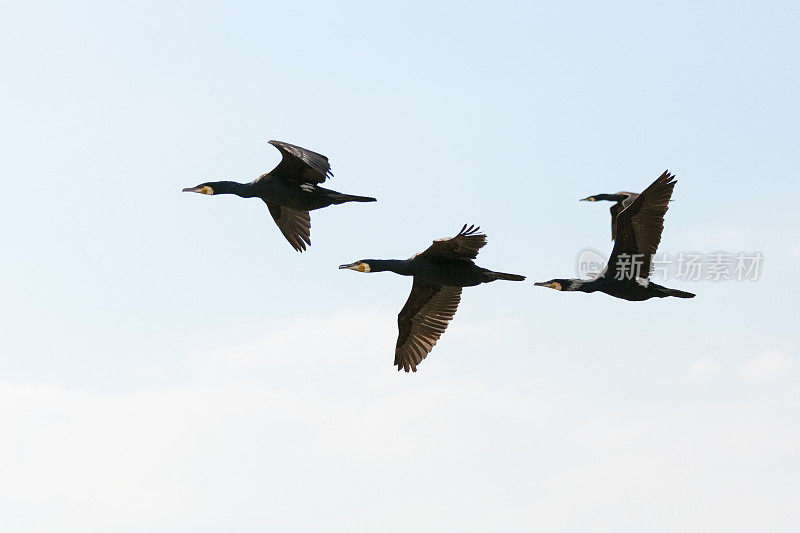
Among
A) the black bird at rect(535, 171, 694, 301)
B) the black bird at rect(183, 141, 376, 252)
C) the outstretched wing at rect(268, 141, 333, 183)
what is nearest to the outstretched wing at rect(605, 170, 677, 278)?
the black bird at rect(535, 171, 694, 301)

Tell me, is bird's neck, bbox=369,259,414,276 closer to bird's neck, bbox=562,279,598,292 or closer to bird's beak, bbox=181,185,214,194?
bird's neck, bbox=562,279,598,292

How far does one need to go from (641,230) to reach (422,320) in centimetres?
346

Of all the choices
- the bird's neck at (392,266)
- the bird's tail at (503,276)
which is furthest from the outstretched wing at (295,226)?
the bird's tail at (503,276)

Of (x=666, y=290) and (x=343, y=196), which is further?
(x=343, y=196)

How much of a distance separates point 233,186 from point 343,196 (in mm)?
1876

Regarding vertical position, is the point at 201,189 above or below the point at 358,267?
above

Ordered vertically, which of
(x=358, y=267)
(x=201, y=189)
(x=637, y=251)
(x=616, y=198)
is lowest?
(x=358, y=267)

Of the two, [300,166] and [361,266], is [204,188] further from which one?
[361,266]

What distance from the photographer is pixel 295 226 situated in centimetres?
1672

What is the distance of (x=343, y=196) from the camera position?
15703mm

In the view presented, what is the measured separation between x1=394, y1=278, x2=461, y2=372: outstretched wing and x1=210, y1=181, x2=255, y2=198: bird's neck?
2.80 metres

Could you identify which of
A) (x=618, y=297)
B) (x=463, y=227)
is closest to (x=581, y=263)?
(x=618, y=297)

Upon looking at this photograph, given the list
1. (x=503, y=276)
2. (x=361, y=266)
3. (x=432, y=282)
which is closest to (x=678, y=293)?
(x=503, y=276)

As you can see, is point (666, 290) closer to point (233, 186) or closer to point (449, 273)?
point (449, 273)
